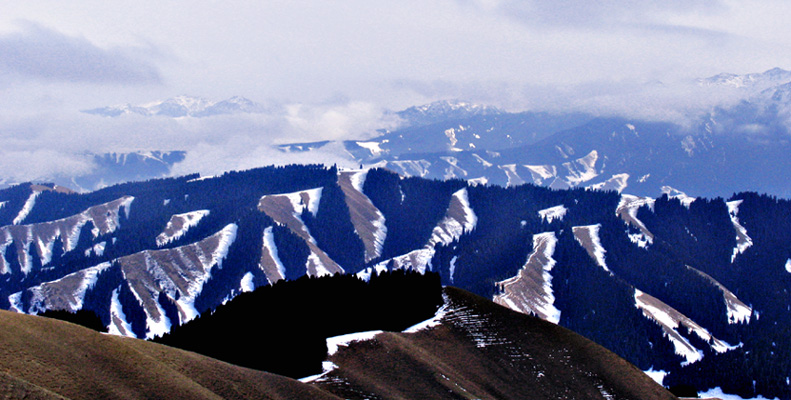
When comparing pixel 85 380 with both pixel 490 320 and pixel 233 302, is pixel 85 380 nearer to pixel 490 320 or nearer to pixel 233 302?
pixel 233 302

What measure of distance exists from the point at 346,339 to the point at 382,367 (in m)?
10.7

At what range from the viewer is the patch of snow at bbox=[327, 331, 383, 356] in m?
94.4

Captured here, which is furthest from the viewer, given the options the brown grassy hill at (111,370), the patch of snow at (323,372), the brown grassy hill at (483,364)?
the brown grassy hill at (483,364)

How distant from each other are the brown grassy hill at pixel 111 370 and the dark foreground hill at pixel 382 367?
4.0 inches

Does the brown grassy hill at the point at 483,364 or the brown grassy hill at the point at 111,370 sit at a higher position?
the brown grassy hill at the point at 111,370

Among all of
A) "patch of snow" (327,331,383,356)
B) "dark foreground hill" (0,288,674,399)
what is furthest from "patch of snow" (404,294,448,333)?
"patch of snow" (327,331,383,356)

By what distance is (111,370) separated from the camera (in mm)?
61500

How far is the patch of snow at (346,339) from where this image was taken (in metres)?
94.4

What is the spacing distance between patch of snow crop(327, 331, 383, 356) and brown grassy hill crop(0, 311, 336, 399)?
20.5 m

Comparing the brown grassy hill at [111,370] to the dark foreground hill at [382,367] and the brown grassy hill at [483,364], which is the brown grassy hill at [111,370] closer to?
the dark foreground hill at [382,367]

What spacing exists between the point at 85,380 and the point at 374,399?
3084 centimetres

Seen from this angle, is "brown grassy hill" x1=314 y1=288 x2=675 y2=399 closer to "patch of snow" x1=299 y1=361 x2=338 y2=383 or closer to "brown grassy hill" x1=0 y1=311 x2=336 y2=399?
"patch of snow" x1=299 y1=361 x2=338 y2=383

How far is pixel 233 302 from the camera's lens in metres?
122

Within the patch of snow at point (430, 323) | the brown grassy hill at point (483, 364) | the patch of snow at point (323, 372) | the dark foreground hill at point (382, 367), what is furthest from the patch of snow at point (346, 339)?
the patch of snow at point (430, 323)
